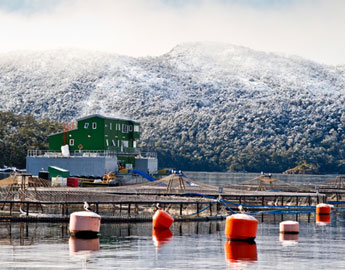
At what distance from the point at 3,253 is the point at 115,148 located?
92.2m

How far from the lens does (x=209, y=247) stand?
146ft

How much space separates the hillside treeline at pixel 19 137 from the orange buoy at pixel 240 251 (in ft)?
416

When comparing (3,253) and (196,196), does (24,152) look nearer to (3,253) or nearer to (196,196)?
(196,196)

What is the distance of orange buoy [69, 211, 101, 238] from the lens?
Result: 159 ft

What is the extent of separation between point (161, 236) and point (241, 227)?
704cm

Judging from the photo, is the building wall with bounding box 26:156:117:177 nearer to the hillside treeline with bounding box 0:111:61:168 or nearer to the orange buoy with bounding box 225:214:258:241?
the hillside treeline with bounding box 0:111:61:168

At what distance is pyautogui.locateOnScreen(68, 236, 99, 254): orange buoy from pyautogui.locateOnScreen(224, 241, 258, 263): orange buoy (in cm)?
769

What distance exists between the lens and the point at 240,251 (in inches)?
1647

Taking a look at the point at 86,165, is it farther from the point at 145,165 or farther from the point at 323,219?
the point at 323,219

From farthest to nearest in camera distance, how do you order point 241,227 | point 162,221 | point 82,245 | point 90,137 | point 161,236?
point 90,137 → point 162,221 → point 161,236 → point 241,227 → point 82,245

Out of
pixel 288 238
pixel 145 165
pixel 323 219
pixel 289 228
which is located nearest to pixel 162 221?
pixel 289 228

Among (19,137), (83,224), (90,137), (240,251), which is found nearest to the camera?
(240,251)

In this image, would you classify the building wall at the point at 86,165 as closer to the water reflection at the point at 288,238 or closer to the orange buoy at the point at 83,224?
the water reflection at the point at 288,238

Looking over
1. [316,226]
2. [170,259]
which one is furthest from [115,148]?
[170,259]
